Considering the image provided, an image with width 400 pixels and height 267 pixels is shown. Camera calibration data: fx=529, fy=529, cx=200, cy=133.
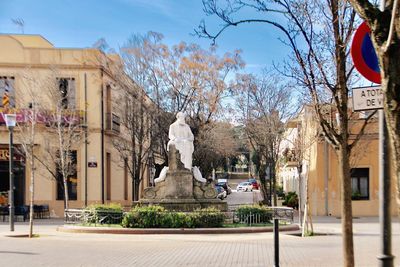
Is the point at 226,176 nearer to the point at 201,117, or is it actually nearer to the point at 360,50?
the point at 201,117

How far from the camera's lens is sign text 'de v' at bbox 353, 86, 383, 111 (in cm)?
525

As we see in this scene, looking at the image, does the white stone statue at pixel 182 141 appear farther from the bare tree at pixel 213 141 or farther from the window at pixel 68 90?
the bare tree at pixel 213 141

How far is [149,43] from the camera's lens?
31.5 metres

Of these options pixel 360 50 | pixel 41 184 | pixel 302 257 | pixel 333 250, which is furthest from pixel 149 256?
pixel 41 184

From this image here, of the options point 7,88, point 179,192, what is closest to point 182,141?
point 179,192

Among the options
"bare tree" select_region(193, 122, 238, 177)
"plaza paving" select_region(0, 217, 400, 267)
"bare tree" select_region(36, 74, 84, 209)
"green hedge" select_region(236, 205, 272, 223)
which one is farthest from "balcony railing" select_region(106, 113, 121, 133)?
"plaza paving" select_region(0, 217, 400, 267)

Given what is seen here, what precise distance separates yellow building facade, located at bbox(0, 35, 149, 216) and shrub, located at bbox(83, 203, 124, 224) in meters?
10.3

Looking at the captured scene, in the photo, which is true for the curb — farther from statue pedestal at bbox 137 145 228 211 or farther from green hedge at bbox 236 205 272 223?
statue pedestal at bbox 137 145 228 211

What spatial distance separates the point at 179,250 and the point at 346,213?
7.98 metres

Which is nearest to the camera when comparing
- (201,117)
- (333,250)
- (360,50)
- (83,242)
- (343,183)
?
(360,50)

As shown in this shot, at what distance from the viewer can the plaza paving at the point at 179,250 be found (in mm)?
11766

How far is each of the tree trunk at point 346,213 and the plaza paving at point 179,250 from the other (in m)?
4.53

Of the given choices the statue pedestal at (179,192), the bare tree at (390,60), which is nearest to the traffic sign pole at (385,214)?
the bare tree at (390,60)

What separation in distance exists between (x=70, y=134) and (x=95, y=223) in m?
8.01
